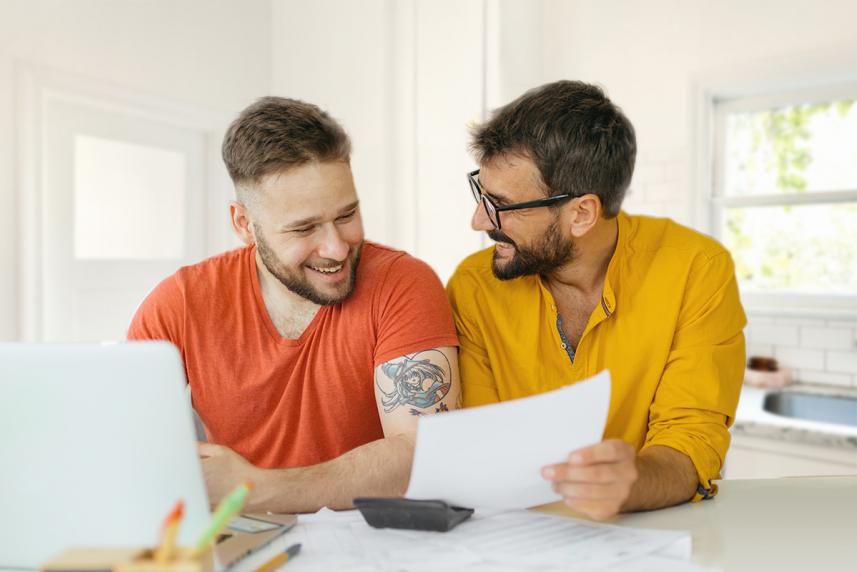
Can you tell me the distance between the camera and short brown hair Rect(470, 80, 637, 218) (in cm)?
165

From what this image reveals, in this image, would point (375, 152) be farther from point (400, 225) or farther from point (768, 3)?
point (768, 3)

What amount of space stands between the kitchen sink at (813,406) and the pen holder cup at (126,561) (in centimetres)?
280

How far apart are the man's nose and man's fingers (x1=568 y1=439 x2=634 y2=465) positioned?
0.70 meters

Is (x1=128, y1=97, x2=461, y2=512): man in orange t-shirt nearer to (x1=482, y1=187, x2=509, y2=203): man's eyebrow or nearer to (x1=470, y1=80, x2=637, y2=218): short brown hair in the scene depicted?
(x1=482, y1=187, x2=509, y2=203): man's eyebrow

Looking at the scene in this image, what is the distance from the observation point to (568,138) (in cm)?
164

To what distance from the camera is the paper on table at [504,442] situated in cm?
87

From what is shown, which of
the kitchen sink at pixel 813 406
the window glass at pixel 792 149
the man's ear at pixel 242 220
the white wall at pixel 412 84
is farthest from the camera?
the white wall at pixel 412 84

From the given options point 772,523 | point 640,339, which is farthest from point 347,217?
point 772,523

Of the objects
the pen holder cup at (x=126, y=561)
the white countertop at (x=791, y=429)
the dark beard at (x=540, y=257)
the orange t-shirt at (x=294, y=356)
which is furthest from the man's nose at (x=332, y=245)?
the white countertop at (x=791, y=429)

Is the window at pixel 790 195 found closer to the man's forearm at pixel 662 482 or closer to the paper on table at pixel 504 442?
the man's forearm at pixel 662 482

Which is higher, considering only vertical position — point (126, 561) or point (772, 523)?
point (126, 561)

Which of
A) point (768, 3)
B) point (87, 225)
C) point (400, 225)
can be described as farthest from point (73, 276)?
point (768, 3)

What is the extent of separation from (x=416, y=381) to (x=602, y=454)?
484 mm

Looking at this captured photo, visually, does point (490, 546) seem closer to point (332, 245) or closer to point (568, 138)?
point (332, 245)
